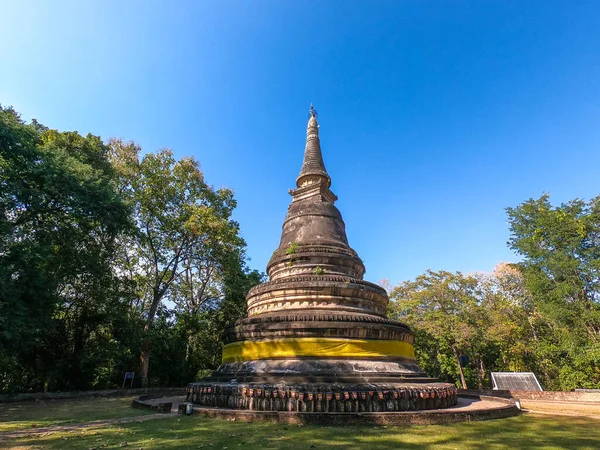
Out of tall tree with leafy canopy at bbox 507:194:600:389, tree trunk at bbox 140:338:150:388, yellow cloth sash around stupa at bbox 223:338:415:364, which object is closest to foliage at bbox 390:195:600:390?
tall tree with leafy canopy at bbox 507:194:600:389

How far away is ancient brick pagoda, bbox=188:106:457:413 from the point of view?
888 cm

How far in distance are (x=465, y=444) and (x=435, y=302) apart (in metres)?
22.7

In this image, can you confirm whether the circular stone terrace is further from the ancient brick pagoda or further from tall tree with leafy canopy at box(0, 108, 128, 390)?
tall tree with leafy canopy at box(0, 108, 128, 390)

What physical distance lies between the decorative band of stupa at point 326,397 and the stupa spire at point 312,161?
12032 mm

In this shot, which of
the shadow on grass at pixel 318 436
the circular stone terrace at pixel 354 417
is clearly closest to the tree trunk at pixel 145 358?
the shadow on grass at pixel 318 436

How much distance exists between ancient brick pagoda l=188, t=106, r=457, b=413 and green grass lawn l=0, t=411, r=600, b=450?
45.6 inches

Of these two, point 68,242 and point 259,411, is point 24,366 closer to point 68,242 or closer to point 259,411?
point 68,242

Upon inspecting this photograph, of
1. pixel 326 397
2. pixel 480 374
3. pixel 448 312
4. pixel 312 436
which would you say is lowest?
pixel 312 436

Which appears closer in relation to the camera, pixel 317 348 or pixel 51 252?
pixel 317 348

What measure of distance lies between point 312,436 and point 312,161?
15.6m

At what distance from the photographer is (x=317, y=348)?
11.1 metres

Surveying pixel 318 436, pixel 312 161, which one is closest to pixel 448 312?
pixel 312 161

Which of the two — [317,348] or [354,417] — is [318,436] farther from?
[317,348]

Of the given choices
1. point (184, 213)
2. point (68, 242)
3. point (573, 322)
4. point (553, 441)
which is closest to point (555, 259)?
point (573, 322)
